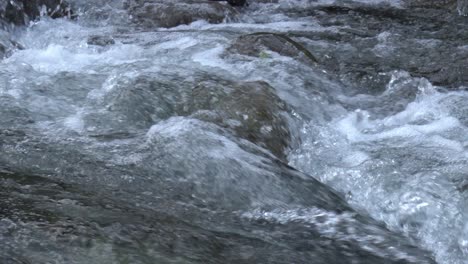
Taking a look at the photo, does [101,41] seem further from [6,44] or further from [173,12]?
[173,12]

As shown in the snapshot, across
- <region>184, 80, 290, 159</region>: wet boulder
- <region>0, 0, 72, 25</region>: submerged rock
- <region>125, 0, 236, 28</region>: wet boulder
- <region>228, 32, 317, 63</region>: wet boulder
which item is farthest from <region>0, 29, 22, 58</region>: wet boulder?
<region>184, 80, 290, 159</region>: wet boulder

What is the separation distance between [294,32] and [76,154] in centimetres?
432

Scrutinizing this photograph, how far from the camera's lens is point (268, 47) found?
5.61 metres

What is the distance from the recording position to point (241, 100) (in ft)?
13.3

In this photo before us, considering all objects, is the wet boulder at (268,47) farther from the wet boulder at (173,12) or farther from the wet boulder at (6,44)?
the wet boulder at (6,44)

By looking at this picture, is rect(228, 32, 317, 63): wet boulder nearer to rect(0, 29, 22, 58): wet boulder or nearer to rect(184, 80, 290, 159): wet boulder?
rect(184, 80, 290, 159): wet boulder

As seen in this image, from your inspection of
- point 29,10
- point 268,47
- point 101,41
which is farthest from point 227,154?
point 29,10

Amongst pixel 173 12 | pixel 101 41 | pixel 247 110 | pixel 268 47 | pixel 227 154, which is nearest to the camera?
pixel 227 154

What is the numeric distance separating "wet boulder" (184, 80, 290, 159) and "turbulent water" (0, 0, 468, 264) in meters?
0.01

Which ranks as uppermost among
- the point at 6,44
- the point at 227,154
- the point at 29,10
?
the point at 29,10

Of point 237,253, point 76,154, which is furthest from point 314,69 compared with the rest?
point 237,253

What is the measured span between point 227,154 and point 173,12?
450 cm

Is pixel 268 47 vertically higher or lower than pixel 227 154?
higher

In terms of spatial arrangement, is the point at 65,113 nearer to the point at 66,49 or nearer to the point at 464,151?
the point at 66,49
